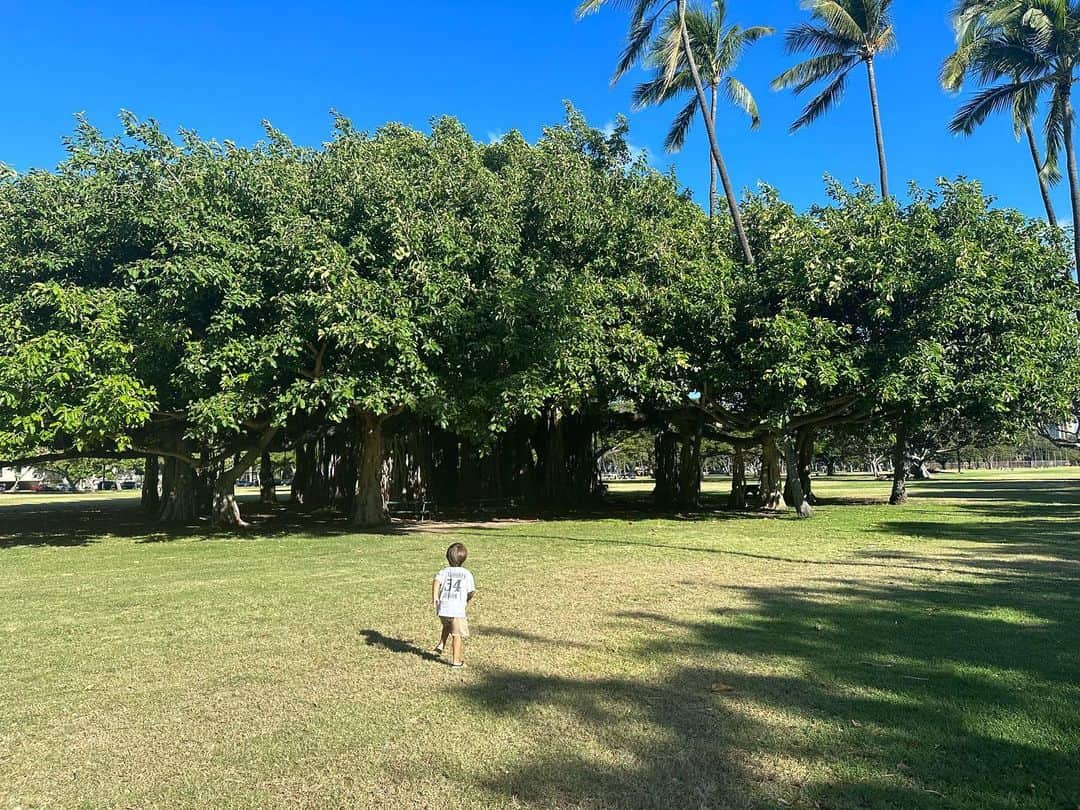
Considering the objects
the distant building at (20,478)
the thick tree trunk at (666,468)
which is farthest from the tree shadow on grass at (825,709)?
the distant building at (20,478)

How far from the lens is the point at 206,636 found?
6941 mm

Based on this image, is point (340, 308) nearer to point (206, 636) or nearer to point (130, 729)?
point (206, 636)

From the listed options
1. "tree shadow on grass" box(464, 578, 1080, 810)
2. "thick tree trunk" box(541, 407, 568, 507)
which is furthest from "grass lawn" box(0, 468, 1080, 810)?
"thick tree trunk" box(541, 407, 568, 507)

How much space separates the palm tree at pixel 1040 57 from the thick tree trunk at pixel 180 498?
1019 inches

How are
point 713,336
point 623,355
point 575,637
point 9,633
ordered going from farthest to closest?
point 713,336, point 623,355, point 9,633, point 575,637

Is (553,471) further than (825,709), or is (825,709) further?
(553,471)

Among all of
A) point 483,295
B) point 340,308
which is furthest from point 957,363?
point 340,308

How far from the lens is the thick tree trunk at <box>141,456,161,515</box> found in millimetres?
26578

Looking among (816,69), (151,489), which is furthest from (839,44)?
(151,489)

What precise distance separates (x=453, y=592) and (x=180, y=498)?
19040mm

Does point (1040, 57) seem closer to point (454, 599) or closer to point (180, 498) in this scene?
point (454, 599)

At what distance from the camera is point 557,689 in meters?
5.22

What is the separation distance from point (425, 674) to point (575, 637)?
1619 mm

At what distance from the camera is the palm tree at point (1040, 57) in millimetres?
19906
